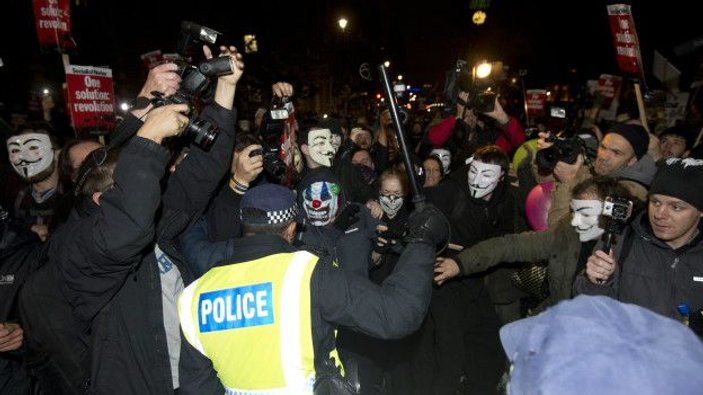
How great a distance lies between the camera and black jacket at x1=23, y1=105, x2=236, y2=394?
2115 millimetres

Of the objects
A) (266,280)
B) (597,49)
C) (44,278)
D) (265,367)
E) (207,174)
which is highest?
(597,49)

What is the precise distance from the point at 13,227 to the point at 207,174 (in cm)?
125

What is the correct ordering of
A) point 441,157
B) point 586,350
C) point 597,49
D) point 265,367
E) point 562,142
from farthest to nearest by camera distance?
point 597,49 < point 441,157 < point 562,142 < point 265,367 < point 586,350

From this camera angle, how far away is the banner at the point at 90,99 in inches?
250

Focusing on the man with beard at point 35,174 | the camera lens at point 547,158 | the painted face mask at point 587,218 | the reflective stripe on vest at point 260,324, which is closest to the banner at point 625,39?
the camera lens at point 547,158

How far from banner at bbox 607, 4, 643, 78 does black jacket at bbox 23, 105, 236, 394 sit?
6.16m

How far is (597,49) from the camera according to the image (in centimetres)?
2919

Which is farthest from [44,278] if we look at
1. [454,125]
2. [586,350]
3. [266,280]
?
[454,125]

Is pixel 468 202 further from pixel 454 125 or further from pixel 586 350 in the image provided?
pixel 586 350

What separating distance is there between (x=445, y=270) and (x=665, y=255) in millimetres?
1655

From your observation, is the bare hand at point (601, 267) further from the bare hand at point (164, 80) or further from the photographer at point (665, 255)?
the bare hand at point (164, 80)

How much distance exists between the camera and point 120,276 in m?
2.33

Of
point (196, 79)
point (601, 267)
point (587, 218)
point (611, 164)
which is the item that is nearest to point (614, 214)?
point (601, 267)

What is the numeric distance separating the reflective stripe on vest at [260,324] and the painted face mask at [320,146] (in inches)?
125
